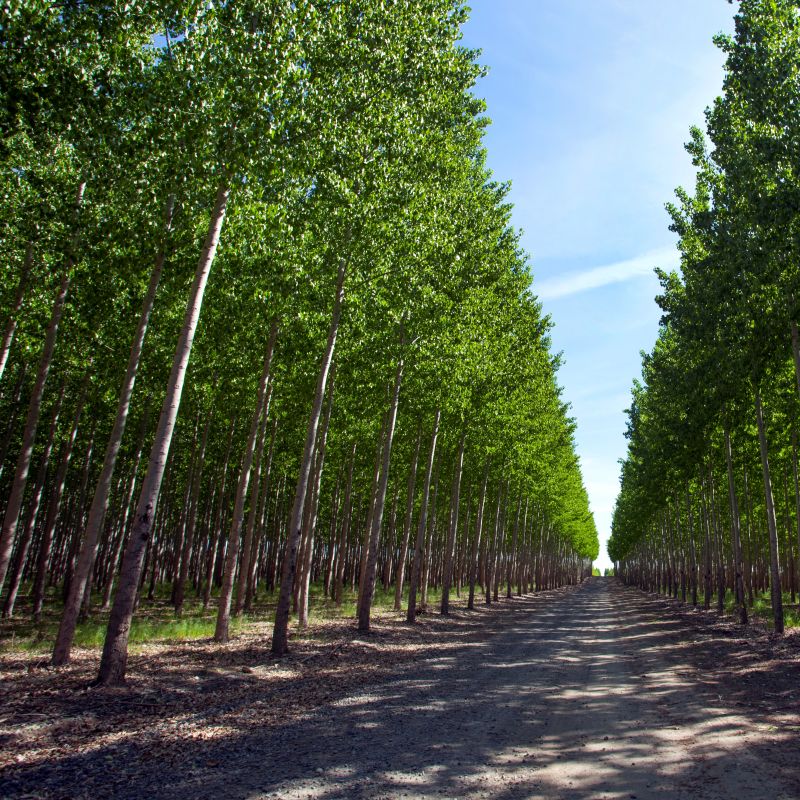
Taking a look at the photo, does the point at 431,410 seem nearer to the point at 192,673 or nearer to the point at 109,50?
the point at 192,673

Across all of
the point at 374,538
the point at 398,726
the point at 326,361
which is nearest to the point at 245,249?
the point at 326,361

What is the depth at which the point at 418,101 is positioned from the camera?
618 inches

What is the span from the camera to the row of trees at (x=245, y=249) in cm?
993

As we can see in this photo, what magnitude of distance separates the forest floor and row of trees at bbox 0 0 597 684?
1559 millimetres

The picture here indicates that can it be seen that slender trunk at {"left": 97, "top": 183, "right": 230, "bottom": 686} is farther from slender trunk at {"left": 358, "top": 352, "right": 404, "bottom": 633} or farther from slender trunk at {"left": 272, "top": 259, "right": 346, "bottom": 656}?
slender trunk at {"left": 358, "top": 352, "right": 404, "bottom": 633}

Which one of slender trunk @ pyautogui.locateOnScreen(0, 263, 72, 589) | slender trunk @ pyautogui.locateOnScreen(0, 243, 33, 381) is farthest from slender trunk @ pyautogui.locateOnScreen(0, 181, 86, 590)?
slender trunk @ pyautogui.locateOnScreen(0, 243, 33, 381)

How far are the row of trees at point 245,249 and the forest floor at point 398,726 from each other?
1.56m

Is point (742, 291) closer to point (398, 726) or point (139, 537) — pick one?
point (398, 726)

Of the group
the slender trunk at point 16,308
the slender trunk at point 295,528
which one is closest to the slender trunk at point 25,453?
the slender trunk at point 16,308

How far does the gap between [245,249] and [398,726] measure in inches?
518

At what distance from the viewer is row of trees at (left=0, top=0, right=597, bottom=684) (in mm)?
9930

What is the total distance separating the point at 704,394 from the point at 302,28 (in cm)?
Result: 2060

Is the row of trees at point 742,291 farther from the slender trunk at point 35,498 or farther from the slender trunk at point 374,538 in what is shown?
the slender trunk at point 35,498

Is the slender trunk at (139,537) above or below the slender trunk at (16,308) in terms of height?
below
